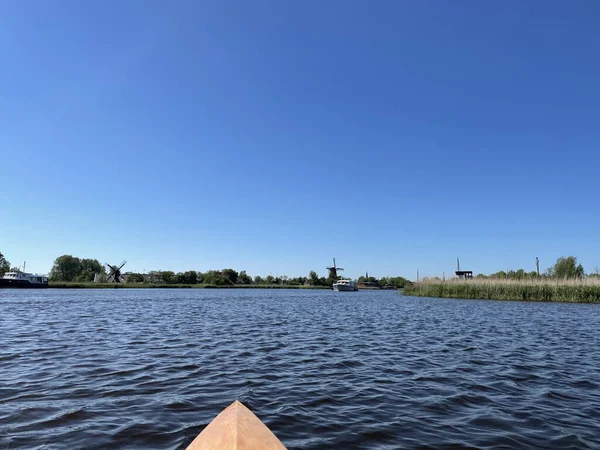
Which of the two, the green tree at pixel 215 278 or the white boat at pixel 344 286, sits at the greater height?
the green tree at pixel 215 278

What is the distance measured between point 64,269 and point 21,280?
248 feet

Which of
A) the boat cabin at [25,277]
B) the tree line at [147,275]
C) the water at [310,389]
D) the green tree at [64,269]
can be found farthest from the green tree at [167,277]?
the water at [310,389]

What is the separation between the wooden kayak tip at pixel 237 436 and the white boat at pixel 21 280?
101069 millimetres

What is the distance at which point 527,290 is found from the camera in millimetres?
40219

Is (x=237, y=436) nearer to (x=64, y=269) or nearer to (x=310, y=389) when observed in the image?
(x=310, y=389)

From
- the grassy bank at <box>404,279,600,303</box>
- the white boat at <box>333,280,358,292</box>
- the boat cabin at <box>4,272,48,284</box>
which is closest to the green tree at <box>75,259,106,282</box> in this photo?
the boat cabin at <box>4,272,48,284</box>

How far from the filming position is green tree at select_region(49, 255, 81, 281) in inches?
5984

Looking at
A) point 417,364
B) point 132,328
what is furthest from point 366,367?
point 132,328

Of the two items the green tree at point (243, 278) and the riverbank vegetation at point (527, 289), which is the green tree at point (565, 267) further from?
the green tree at point (243, 278)

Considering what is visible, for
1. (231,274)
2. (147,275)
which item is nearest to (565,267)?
(231,274)

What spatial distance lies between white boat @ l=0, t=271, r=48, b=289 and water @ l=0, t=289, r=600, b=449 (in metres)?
85.3

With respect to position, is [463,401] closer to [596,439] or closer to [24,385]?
[596,439]

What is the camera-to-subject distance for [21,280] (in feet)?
279

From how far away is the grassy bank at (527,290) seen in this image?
121 ft
